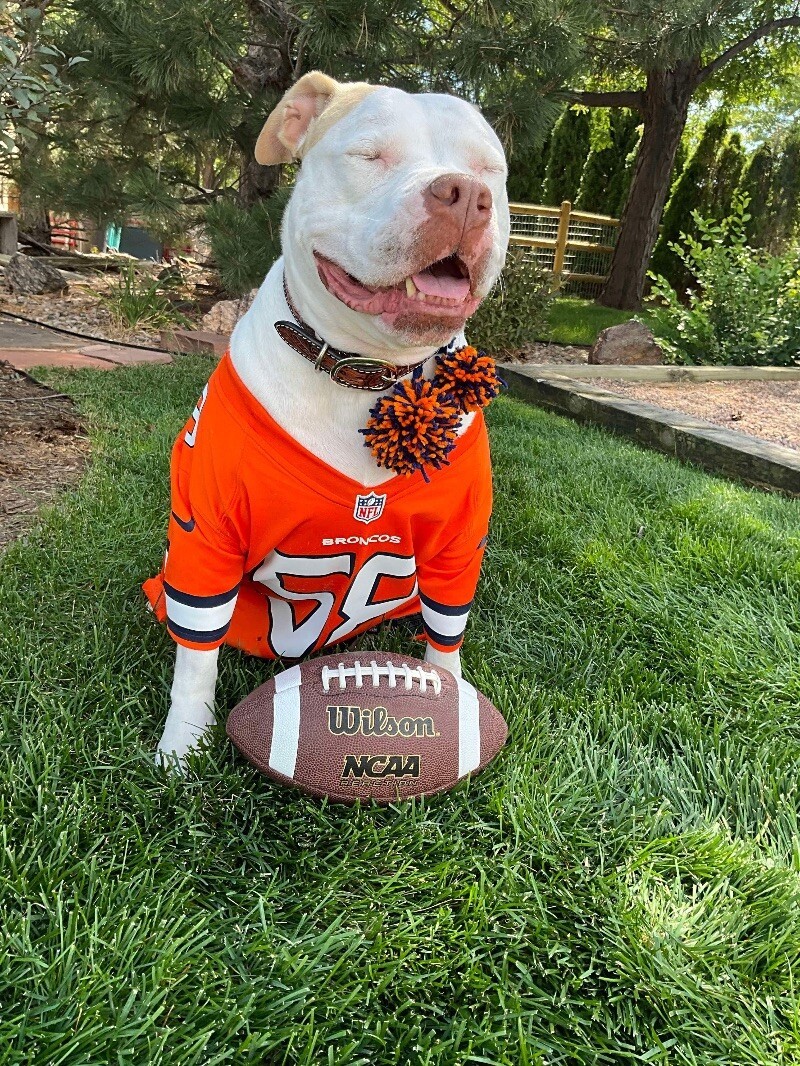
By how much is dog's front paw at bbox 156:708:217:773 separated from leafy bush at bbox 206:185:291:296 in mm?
3656

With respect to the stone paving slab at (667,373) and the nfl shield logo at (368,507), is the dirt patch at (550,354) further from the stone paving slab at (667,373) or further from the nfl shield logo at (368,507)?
the nfl shield logo at (368,507)

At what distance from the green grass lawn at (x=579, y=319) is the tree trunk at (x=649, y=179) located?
0.43m

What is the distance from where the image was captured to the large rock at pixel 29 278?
26.9 feet

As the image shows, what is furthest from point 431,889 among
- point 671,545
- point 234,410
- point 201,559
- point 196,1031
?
point 671,545

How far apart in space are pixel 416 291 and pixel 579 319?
9584 mm

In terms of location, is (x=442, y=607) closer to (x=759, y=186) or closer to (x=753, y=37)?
(x=753, y=37)

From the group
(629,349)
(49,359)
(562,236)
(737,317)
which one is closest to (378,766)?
(49,359)

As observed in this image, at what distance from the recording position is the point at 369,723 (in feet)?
5.16

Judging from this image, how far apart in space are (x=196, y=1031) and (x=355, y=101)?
5.57 ft

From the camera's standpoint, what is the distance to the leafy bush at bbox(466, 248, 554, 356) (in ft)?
23.4

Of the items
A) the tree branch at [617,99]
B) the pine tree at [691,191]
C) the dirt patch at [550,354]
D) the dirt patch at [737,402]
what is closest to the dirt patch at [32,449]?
the dirt patch at [737,402]

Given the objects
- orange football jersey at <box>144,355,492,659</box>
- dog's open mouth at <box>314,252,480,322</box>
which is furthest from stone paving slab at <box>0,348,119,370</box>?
dog's open mouth at <box>314,252,480,322</box>

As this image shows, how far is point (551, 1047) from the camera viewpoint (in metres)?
1.17

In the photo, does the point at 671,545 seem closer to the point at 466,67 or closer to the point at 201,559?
the point at 201,559
